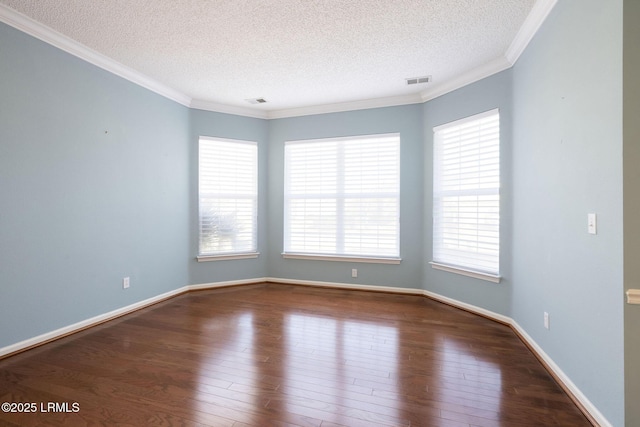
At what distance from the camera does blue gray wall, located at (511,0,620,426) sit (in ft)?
5.02

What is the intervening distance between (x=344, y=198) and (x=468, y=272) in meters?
1.92

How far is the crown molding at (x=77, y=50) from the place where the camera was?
2.36 m

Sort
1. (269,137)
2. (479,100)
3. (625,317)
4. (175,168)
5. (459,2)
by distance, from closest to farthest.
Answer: (625,317) < (459,2) < (479,100) < (175,168) < (269,137)

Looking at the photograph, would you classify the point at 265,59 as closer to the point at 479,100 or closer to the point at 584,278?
the point at 479,100

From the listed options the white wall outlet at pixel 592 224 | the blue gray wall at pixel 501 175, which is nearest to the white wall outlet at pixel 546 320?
the blue gray wall at pixel 501 175

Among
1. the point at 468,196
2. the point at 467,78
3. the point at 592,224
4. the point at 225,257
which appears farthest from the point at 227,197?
the point at 592,224

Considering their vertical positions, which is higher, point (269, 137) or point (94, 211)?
point (269, 137)

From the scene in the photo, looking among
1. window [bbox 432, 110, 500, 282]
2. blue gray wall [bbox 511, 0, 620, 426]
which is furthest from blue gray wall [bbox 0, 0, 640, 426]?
window [bbox 432, 110, 500, 282]

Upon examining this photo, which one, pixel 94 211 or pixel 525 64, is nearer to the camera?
pixel 525 64

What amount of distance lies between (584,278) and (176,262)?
426cm

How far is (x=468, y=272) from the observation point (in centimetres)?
340

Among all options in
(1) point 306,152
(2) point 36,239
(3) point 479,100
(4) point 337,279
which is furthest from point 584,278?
(2) point 36,239

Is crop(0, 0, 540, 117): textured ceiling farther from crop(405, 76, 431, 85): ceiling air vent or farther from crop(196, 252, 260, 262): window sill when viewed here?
crop(196, 252, 260, 262): window sill

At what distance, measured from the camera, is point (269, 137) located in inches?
187
